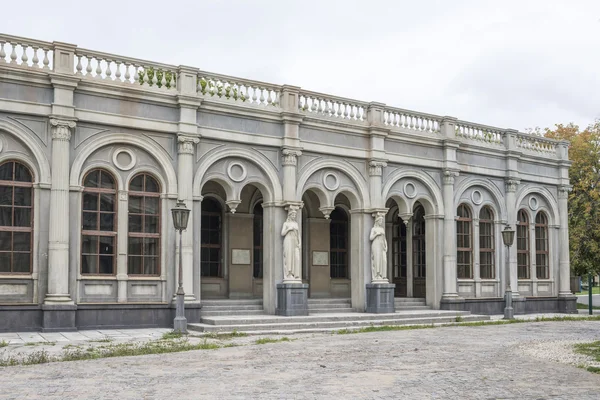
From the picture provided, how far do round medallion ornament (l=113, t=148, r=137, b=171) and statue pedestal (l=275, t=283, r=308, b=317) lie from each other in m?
5.29

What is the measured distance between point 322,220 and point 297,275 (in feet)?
14.3

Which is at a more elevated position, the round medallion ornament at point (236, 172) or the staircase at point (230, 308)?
the round medallion ornament at point (236, 172)

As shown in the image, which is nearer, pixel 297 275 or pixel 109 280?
pixel 109 280

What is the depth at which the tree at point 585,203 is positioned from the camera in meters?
30.2

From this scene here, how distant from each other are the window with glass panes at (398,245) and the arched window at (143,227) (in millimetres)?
10678

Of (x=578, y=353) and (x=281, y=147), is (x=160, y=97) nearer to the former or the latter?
(x=281, y=147)

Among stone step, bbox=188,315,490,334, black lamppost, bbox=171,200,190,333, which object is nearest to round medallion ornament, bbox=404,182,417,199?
stone step, bbox=188,315,490,334

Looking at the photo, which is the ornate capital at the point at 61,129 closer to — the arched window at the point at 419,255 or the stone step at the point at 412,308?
the stone step at the point at 412,308

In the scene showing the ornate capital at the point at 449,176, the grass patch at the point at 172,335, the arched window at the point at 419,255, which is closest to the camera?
the grass patch at the point at 172,335

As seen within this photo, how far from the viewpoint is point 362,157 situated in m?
22.6

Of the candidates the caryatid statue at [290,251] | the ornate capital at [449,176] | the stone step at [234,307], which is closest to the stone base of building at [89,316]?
the stone step at [234,307]

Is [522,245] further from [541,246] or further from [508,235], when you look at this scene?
[508,235]

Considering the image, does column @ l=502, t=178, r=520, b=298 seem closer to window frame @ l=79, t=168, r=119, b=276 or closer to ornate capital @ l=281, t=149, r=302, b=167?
ornate capital @ l=281, t=149, r=302, b=167

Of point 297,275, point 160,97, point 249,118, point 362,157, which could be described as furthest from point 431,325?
Result: point 160,97
